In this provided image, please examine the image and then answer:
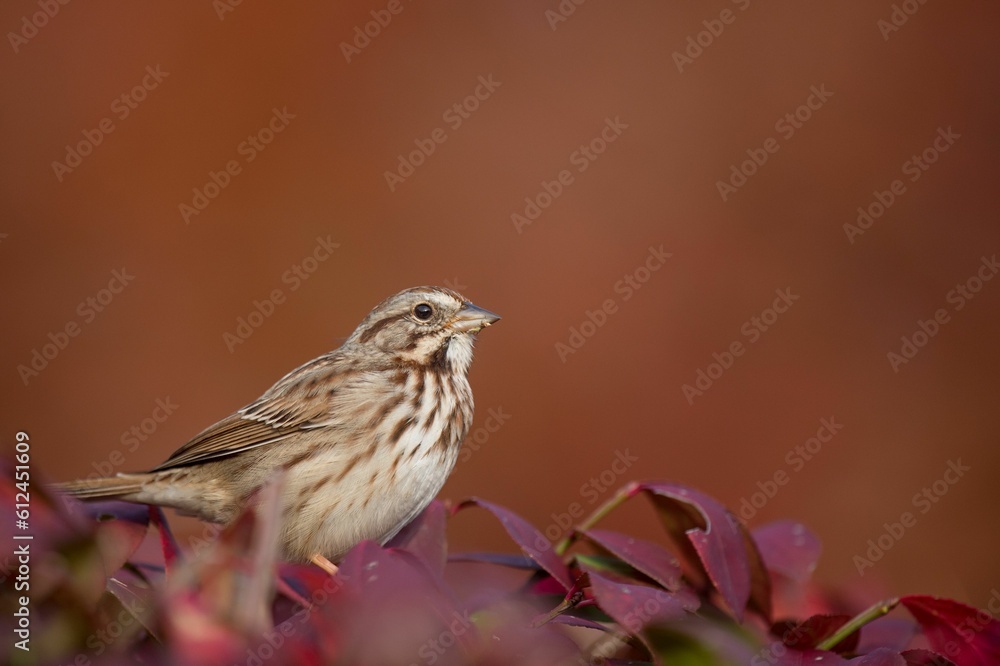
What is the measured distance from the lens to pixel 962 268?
7.21 meters

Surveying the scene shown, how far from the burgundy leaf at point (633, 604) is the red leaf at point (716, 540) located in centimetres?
31

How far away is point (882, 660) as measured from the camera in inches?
59.0

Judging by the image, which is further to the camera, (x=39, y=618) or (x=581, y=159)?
(x=581, y=159)

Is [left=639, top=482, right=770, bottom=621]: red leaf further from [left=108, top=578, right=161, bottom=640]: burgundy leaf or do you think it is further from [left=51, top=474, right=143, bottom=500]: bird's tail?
[left=51, top=474, right=143, bottom=500]: bird's tail

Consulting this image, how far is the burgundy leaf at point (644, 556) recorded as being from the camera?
188 centimetres

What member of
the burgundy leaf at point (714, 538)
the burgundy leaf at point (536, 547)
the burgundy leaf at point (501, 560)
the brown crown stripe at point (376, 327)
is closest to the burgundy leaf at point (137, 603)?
the burgundy leaf at point (536, 547)

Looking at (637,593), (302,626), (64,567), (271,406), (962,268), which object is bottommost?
(271,406)

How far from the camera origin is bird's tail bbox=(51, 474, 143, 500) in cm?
343

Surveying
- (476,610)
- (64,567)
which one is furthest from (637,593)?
(64,567)

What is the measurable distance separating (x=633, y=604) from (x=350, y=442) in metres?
2.16

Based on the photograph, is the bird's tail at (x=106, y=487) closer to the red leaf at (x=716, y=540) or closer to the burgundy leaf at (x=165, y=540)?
the burgundy leaf at (x=165, y=540)

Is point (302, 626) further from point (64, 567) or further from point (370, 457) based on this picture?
point (370, 457)

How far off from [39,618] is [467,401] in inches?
104

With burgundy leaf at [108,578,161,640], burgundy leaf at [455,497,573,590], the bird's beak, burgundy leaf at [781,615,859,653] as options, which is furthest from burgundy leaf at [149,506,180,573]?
the bird's beak
